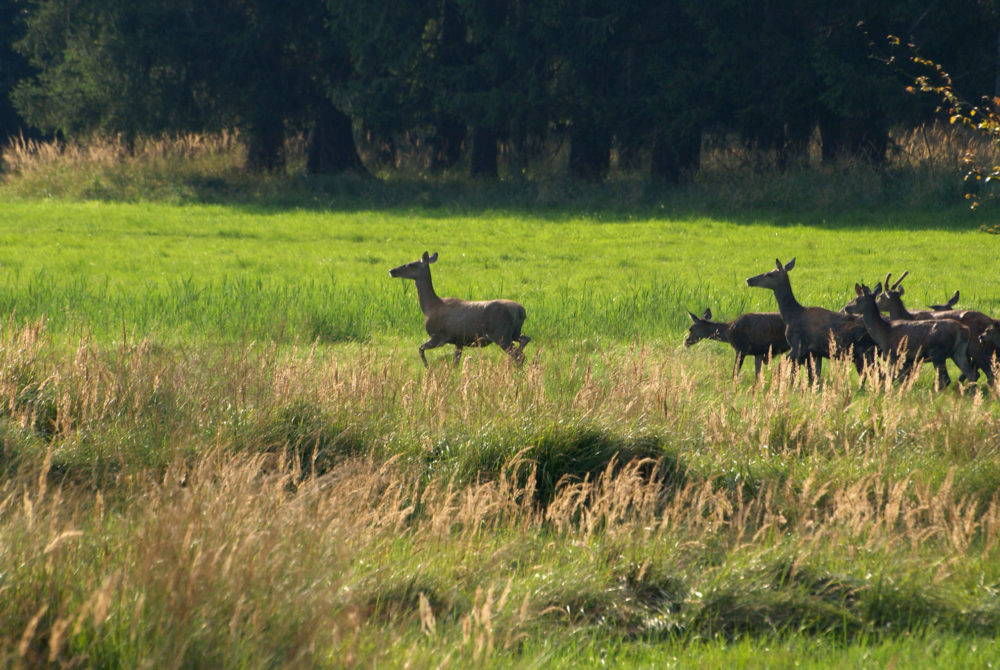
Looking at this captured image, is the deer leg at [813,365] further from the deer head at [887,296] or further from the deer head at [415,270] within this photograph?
the deer head at [415,270]

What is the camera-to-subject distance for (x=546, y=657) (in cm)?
468

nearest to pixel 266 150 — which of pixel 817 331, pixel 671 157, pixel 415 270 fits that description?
pixel 671 157

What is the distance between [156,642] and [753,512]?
4223 millimetres

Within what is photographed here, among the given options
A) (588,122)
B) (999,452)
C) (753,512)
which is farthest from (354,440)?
(588,122)

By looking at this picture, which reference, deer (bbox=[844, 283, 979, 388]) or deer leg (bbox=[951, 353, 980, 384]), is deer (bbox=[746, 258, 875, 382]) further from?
deer leg (bbox=[951, 353, 980, 384])

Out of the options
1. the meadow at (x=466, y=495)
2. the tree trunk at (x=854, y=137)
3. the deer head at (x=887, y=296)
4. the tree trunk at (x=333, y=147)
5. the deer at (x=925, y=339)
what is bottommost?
the meadow at (x=466, y=495)

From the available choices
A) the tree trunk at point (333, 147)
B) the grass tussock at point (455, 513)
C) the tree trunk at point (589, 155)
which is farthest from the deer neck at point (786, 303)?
the tree trunk at point (333, 147)

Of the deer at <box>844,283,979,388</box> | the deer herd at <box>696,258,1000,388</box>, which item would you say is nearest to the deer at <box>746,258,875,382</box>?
the deer herd at <box>696,258,1000,388</box>

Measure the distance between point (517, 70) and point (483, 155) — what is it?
146 inches

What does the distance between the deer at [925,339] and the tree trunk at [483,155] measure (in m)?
26.3

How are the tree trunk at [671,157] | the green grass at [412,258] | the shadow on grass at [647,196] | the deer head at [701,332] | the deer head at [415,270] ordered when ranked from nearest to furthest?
the deer head at [701,332] → the deer head at [415,270] → the green grass at [412,258] → the shadow on grass at [647,196] → the tree trunk at [671,157]

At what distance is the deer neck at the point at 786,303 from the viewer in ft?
37.2

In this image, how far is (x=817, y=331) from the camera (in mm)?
11016

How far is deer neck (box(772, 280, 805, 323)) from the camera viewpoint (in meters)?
11.3
